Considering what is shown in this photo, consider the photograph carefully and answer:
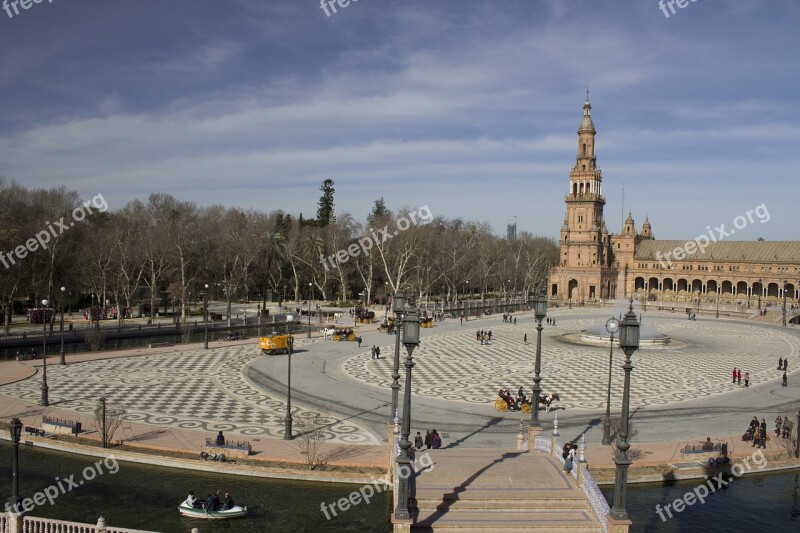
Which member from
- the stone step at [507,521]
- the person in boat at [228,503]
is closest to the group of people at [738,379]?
the stone step at [507,521]

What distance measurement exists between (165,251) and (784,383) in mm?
57826

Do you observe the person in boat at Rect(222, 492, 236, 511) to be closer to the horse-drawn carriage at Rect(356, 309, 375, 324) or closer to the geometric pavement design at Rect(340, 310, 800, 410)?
the geometric pavement design at Rect(340, 310, 800, 410)

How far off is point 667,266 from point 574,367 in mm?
87123

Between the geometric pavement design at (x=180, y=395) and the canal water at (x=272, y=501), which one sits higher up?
the geometric pavement design at (x=180, y=395)

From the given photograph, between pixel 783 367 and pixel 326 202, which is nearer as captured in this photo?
pixel 783 367

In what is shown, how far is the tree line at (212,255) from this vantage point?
63969 mm

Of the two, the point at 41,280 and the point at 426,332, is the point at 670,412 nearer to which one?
the point at 426,332

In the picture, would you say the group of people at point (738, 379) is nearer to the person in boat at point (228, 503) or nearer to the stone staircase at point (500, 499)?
the stone staircase at point (500, 499)

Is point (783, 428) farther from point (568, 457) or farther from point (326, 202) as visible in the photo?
point (326, 202)

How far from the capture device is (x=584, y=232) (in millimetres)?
112375

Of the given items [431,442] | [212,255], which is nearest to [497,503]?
[431,442]

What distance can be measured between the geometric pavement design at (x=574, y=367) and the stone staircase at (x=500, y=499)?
1282cm

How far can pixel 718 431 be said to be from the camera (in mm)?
26625

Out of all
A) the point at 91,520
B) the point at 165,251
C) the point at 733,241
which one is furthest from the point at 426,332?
the point at 733,241
